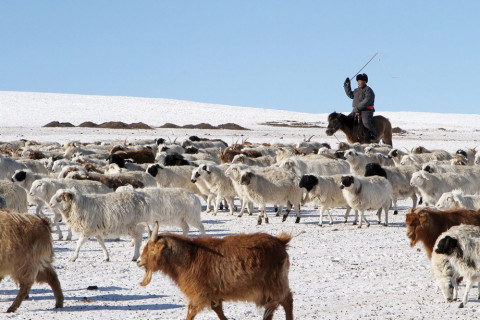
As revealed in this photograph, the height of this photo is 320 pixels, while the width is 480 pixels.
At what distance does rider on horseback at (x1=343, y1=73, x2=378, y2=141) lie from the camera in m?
26.9

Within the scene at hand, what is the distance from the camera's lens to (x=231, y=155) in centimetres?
2420

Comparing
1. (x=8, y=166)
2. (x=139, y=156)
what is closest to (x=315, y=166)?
(x=139, y=156)

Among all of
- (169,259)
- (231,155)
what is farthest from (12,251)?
(231,155)

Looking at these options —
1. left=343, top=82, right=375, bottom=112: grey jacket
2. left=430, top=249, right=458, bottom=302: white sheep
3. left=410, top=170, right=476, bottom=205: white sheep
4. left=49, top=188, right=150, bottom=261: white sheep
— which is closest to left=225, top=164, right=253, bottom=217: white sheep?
left=410, top=170, right=476, bottom=205: white sheep

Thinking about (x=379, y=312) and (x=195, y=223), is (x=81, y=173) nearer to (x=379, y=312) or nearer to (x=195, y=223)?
(x=195, y=223)

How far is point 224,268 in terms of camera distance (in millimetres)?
7168

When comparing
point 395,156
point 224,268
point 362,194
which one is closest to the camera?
point 224,268

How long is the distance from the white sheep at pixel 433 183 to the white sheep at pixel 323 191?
5.82 ft

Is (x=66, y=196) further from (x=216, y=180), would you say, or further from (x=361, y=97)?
(x=361, y=97)

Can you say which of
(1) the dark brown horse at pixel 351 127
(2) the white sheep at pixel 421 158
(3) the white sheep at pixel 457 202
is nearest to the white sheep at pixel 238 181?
(3) the white sheep at pixel 457 202

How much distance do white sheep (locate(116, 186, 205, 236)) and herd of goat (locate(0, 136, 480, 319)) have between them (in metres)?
0.02

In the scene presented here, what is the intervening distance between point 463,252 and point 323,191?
7.83 m

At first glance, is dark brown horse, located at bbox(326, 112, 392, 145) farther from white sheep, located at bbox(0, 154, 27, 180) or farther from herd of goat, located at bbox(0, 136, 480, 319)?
white sheep, located at bbox(0, 154, 27, 180)

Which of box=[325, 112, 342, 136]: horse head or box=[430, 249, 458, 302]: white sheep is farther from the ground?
box=[325, 112, 342, 136]: horse head
